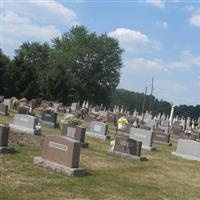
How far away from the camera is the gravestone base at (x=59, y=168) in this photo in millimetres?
13156

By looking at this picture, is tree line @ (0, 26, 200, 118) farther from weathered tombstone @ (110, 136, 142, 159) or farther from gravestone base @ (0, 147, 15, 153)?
gravestone base @ (0, 147, 15, 153)

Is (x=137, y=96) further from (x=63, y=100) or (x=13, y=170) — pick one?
(x=13, y=170)

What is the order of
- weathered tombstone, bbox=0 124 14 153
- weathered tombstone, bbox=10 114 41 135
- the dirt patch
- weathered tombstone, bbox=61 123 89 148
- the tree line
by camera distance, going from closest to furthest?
weathered tombstone, bbox=0 124 14 153 → the dirt patch → weathered tombstone, bbox=61 123 89 148 → weathered tombstone, bbox=10 114 41 135 → the tree line

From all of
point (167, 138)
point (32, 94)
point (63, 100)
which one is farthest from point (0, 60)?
point (167, 138)

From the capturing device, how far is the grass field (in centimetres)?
1123

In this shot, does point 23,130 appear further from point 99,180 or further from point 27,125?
point 99,180

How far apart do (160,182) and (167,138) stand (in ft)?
52.7

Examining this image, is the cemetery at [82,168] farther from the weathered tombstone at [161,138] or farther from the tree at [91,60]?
the tree at [91,60]

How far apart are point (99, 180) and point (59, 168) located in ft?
3.56

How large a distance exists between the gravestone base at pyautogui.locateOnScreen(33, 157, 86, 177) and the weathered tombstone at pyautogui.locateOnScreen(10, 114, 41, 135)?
8.14 metres

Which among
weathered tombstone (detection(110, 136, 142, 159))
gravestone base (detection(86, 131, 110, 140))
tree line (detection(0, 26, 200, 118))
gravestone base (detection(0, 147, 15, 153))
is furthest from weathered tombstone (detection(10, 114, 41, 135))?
tree line (detection(0, 26, 200, 118))

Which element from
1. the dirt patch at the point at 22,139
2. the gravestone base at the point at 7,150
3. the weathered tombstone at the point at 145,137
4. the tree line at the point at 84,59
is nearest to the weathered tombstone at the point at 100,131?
the weathered tombstone at the point at 145,137

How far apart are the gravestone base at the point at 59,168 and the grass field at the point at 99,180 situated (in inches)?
6.3

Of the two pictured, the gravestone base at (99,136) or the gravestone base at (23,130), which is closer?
the gravestone base at (23,130)
